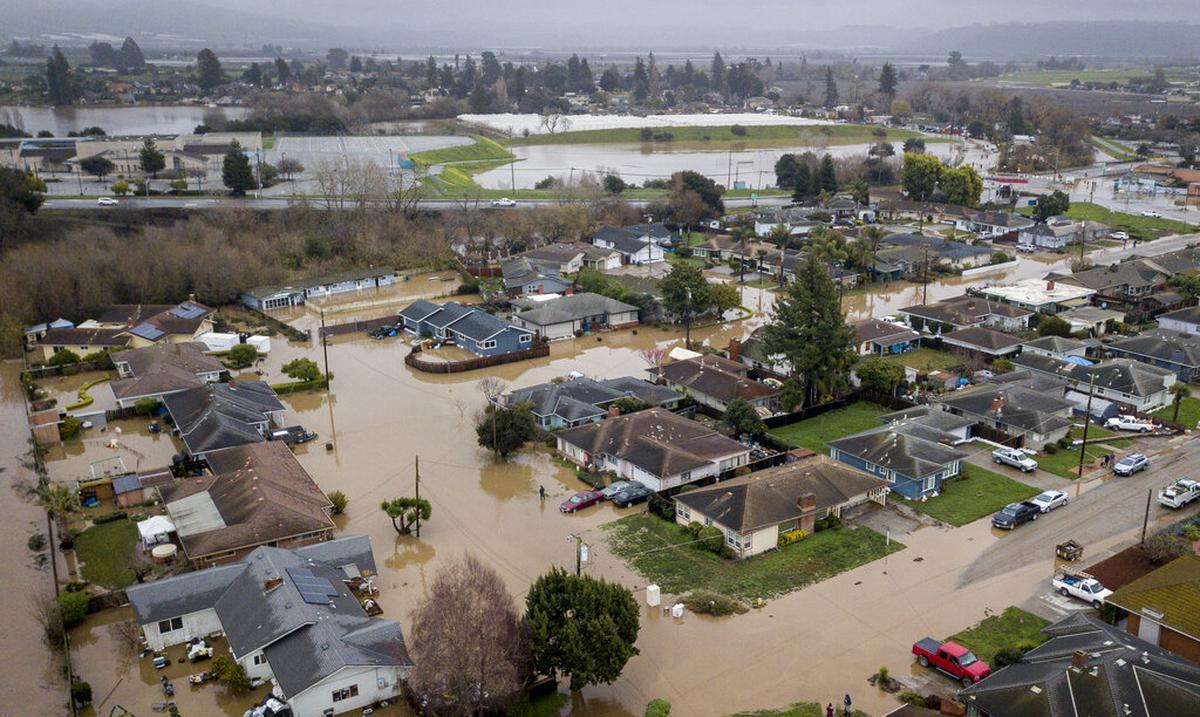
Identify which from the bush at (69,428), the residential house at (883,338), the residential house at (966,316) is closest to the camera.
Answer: the bush at (69,428)

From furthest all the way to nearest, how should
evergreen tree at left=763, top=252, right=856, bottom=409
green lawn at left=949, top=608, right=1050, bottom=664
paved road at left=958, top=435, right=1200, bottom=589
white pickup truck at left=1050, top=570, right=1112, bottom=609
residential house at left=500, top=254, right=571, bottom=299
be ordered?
residential house at left=500, top=254, right=571, bottom=299 → evergreen tree at left=763, top=252, right=856, bottom=409 → paved road at left=958, top=435, right=1200, bottom=589 → white pickup truck at left=1050, top=570, right=1112, bottom=609 → green lawn at left=949, top=608, right=1050, bottom=664

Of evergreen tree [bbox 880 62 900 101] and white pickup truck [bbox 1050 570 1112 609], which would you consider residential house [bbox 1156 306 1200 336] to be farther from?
evergreen tree [bbox 880 62 900 101]

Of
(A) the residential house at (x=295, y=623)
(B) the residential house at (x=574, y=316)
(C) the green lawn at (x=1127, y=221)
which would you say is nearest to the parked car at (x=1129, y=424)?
(B) the residential house at (x=574, y=316)

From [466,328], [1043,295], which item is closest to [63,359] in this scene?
[466,328]

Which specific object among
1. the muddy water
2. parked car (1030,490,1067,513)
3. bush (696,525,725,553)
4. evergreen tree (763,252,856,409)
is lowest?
the muddy water

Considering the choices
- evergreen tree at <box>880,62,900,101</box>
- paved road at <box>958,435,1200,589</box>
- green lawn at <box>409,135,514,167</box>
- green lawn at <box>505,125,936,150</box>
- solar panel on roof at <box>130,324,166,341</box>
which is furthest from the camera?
evergreen tree at <box>880,62,900,101</box>

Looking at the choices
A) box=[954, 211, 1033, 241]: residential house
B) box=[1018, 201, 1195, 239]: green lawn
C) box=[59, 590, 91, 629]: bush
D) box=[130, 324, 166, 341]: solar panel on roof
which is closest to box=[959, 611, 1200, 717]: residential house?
box=[59, 590, 91, 629]: bush

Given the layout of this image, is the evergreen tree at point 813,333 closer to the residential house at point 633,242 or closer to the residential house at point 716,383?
the residential house at point 716,383

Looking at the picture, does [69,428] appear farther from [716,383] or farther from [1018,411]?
[1018,411]
